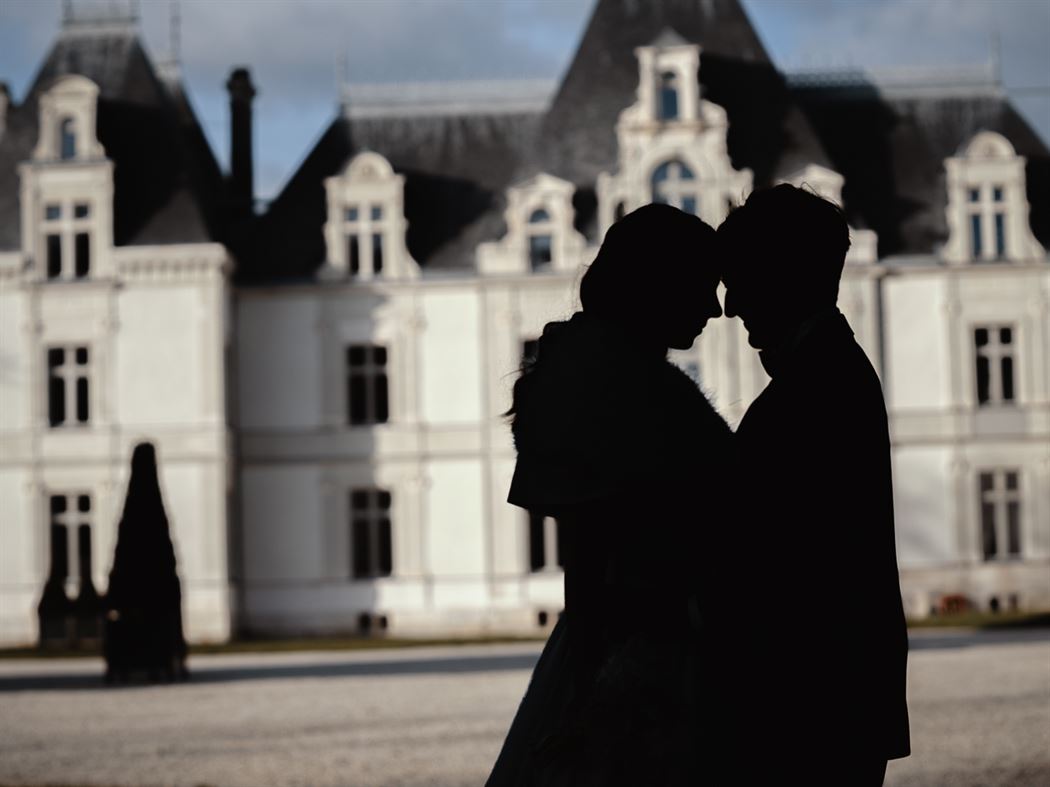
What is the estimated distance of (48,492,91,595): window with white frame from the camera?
88.3 feet

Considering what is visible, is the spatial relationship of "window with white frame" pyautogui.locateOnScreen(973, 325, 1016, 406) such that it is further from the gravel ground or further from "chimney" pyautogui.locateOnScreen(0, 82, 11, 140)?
"chimney" pyautogui.locateOnScreen(0, 82, 11, 140)

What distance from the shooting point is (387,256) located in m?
28.2

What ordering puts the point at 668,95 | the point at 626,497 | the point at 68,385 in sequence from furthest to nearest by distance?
the point at 668,95
the point at 68,385
the point at 626,497

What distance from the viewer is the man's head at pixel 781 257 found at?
3.45 metres

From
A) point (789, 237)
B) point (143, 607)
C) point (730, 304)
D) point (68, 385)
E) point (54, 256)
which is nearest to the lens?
point (789, 237)

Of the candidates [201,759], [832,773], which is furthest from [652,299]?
[201,759]

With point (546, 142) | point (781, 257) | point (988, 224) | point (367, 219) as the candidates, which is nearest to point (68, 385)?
point (367, 219)

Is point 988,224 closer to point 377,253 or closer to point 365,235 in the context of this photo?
point 377,253

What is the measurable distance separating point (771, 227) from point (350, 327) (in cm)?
2490

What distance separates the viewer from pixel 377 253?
28672 mm

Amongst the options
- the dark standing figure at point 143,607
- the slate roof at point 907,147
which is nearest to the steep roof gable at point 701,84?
the slate roof at point 907,147

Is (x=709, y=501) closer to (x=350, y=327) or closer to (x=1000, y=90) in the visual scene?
(x=350, y=327)

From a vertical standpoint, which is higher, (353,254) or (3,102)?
(3,102)

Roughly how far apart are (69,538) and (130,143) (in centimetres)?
610
